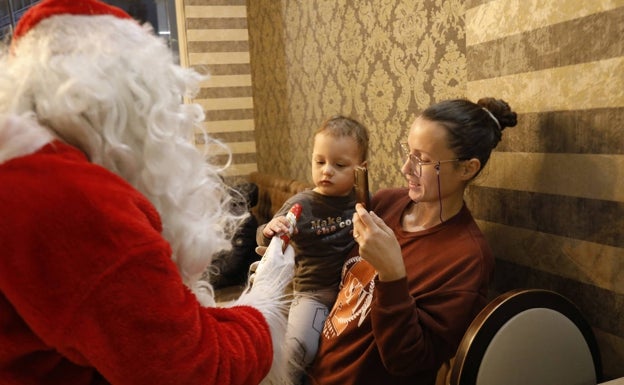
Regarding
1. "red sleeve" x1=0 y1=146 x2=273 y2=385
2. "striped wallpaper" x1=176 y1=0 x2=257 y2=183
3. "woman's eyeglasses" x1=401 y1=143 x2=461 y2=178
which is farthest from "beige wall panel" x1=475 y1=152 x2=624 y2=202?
"striped wallpaper" x1=176 y1=0 x2=257 y2=183

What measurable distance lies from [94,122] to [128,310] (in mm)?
296

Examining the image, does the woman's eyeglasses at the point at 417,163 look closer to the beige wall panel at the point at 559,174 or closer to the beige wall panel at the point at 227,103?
the beige wall panel at the point at 559,174

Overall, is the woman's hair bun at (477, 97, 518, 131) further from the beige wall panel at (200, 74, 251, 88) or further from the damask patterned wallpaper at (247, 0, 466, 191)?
the beige wall panel at (200, 74, 251, 88)

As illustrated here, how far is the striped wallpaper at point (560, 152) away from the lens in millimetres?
1240

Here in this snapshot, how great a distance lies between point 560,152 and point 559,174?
0.06 m

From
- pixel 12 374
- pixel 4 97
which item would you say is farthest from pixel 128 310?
pixel 4 97

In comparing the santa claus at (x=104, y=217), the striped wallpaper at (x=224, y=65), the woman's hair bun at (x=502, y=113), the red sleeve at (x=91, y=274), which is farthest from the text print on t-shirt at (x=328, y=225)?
the striped wallpaper at (x=224, y=65)

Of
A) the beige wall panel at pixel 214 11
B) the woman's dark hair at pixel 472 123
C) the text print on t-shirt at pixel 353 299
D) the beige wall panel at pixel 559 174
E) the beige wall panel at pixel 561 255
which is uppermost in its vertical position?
the beige wall panel at pixel 214 11

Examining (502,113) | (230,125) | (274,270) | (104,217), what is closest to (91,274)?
(104,217)

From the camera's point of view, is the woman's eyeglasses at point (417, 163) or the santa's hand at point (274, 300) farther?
the woman's eyeglasses at point (417, 163)

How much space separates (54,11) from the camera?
0.84 m

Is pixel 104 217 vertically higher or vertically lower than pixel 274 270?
higher

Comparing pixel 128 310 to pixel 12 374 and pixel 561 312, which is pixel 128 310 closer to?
pixel 12 374

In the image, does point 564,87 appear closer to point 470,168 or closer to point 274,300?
point 470,168
